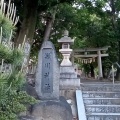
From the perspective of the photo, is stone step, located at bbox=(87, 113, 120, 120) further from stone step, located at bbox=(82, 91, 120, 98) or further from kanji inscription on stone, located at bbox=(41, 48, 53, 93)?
stone step, located at bbox=(82, 91, 120, 98)

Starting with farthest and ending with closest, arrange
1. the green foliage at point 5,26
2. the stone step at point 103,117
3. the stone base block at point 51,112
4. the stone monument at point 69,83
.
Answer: the stone monument at point 69,83 → the stone step at point 103,117 → the stone base block at point 51,112 → the green foliage at point 5,26

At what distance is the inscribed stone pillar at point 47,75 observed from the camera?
6.84 meters

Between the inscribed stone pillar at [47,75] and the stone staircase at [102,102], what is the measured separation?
46.6 inches

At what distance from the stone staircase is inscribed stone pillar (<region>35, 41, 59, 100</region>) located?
3.88ft

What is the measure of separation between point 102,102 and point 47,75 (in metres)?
2.04

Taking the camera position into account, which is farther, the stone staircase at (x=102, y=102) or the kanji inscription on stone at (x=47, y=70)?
the kanji inscription on stone at (x=47, y=70)

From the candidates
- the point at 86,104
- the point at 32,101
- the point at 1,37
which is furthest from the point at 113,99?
the point at 1,37

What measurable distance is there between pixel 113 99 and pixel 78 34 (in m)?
10.6

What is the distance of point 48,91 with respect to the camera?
22.5ft

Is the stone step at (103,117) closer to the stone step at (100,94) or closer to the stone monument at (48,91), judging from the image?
the stone monument at (48,91)

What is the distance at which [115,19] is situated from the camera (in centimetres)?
1612

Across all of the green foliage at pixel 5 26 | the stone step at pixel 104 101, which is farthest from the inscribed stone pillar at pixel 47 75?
the green foliage at pixel 5 26

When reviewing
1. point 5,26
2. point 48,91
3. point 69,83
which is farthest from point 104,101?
point 5,26

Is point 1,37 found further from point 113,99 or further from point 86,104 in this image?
point 113,99
